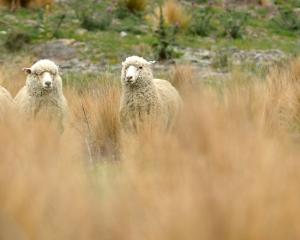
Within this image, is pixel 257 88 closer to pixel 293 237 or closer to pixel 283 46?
pixel 293 237

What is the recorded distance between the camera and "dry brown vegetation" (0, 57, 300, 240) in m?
3.75

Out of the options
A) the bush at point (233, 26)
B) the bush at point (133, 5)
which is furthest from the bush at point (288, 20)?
the bush at point (133, 5)

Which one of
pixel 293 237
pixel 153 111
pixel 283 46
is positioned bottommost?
pixel 283 46

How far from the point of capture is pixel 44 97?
8.30 metres

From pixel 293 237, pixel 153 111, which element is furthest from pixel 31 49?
pixel 293 237

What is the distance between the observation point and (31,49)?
624 inches

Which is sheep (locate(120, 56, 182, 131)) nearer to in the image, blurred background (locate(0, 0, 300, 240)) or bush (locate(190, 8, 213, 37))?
blurred background (locate(0, 0, 300, 240))

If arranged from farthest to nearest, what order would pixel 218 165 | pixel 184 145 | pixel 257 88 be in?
pixel 257 88 → pixel 184 145 → pixel 218 165

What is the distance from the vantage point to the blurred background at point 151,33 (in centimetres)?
1533

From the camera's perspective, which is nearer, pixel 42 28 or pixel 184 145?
pixel 184 145

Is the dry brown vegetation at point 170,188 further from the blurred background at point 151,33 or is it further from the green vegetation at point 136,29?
the green vegetation at point 136,29

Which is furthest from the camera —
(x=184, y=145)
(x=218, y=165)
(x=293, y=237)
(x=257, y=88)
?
(x=257, y=88)

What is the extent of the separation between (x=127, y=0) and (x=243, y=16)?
8.01 feet

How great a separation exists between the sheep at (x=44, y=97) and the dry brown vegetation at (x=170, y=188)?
2931 mm
